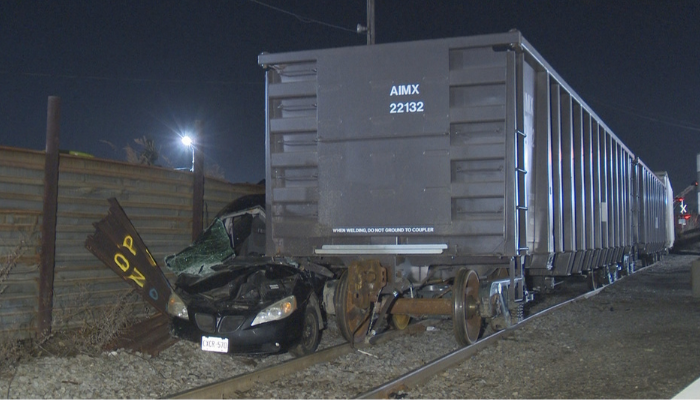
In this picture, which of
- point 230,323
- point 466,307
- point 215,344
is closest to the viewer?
point 215,344

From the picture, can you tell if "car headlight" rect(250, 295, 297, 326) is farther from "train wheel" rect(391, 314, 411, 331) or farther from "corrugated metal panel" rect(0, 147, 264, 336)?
"corrugated metal panel" rect(0, 147, 264, 336)

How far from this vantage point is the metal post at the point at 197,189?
10.8m

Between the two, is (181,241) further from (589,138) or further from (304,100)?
(589,138)

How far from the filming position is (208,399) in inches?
238

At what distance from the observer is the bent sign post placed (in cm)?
848

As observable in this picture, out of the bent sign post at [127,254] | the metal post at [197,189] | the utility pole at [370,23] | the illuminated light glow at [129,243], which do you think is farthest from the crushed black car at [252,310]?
the utility pole at [370,23]

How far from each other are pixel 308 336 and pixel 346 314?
53cm

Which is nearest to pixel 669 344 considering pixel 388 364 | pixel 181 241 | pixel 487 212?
pixel 487 212

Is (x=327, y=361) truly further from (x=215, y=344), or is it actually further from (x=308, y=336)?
(x=215, y=344)

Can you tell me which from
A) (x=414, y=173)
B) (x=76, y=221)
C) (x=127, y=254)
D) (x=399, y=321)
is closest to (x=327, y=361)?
(x=399, y=321)

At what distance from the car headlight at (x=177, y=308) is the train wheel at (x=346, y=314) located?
5.58 ft

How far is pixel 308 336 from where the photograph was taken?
26.5 ft

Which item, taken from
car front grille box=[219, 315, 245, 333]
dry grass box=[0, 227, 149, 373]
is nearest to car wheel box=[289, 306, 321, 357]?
car front grille box=[219, 315, 245, 333]

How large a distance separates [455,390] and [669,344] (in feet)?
13.0
